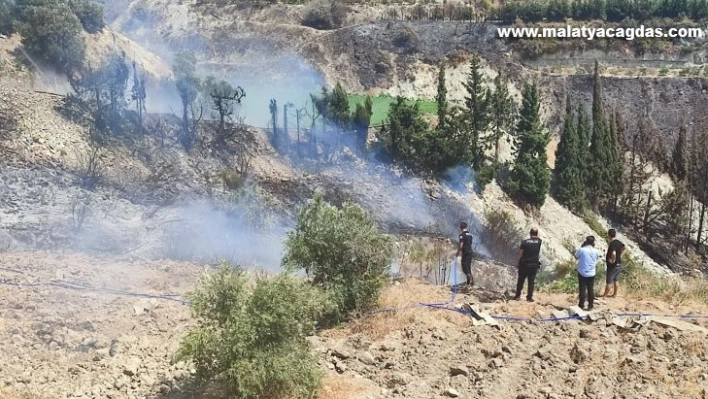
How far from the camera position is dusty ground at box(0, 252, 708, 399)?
825cm

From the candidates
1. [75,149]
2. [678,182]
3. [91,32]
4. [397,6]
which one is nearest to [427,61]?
[397,6]

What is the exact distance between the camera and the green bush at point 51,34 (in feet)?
74.5

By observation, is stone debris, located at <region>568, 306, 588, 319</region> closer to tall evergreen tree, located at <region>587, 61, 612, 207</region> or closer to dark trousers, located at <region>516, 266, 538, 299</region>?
dark trousers, located at <region>516, 266, 538, 299</region>

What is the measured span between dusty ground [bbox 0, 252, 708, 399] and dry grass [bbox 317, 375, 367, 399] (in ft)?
0.05

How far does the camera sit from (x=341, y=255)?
10.3 meters

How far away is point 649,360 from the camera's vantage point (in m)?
8.62

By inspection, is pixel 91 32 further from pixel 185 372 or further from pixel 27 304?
pixel 185 372

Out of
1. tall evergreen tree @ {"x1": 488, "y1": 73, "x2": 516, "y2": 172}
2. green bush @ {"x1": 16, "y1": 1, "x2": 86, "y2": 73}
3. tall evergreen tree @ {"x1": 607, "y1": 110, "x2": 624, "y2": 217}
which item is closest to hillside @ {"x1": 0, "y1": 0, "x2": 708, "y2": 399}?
green bush @ {"x1": 16, "y1": 1, "x2": 86, "y2": 73}

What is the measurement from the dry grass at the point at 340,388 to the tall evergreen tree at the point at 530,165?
19969 millimetres

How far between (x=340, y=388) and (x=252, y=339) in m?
1.50

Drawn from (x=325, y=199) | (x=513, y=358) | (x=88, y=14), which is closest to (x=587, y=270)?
(x=513, y=358)

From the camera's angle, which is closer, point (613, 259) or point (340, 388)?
point (340, 388)

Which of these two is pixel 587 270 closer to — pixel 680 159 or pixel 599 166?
pixel 599 166

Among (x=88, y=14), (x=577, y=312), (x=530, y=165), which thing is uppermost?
(x=88, y=14)
